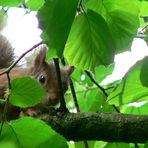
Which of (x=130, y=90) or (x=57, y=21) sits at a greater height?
(x=57, y=21)

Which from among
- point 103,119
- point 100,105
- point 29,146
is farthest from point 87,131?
point 29,146

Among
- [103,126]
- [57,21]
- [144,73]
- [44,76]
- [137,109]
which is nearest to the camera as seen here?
[57,21]

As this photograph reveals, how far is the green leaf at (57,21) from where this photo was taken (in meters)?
0.51

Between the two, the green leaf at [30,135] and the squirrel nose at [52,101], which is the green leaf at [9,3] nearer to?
the green leaf at [30,135]

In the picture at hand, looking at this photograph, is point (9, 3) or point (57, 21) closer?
point (57, 21)

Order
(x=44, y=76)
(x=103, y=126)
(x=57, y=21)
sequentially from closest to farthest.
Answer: (x=57, y=21), (x=103, y=126), (x=44, y=76)

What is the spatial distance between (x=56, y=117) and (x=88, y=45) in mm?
278

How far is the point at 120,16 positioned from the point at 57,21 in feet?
0.51

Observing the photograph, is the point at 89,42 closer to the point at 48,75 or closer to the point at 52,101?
the point at 52,101

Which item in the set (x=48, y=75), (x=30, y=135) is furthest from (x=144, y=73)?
(x=48, y=75)

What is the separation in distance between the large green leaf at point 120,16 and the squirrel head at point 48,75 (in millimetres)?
887

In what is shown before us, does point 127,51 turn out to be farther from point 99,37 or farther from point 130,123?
point 130,123

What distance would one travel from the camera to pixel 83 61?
0.67 meters

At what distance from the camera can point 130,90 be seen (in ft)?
2.32
